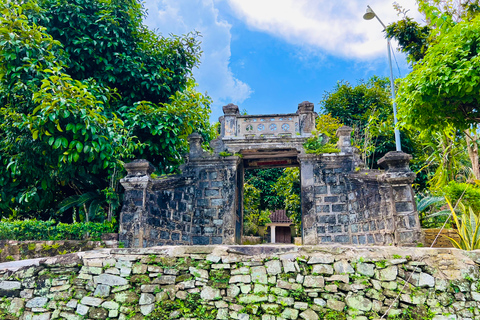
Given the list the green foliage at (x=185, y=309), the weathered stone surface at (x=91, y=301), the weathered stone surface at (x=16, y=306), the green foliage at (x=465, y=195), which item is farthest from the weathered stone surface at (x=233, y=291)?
the green foliage at (x=465, y=195)

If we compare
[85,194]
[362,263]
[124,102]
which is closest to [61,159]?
[85,194]

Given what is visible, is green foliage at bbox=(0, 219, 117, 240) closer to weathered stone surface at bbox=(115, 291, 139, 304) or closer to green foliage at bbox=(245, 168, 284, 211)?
weathered stone surface at bbox=(115, 291, 139, 304)

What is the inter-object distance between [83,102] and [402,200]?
244 inches

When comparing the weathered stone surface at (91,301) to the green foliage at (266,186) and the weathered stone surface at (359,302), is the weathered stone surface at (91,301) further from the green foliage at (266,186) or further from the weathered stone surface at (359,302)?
the green foliage at (266,186)

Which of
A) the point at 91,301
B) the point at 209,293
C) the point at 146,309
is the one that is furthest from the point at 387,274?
the point at 91,301

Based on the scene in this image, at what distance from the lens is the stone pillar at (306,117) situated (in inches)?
365

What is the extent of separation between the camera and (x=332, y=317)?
3.93 metres

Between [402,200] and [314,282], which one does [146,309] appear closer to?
[314,282]

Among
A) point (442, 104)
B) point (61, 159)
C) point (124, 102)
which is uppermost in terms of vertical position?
point (124, 102)

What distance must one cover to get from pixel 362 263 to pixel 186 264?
2.18 metres

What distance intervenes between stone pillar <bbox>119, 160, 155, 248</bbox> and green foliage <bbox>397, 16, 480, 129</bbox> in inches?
196

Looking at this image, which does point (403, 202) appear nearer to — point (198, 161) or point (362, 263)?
point (362, 263)

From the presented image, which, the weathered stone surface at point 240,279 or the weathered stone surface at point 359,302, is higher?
the weathered stone surface at point 240,279

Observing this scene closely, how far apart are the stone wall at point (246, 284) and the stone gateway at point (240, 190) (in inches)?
86.2
